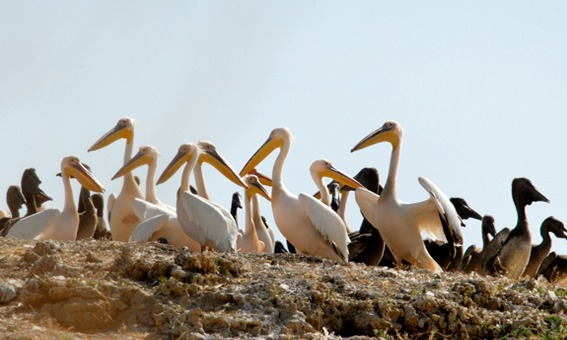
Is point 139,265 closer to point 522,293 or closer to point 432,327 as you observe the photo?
point 432,327

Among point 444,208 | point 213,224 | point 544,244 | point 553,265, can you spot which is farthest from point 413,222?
point 553,265

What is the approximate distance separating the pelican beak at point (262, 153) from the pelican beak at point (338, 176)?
0.73 metres

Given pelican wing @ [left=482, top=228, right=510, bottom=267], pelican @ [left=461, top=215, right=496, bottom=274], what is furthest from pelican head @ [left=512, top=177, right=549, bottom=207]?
pelican @ [left=461, top=215, right=496, bottom=274]

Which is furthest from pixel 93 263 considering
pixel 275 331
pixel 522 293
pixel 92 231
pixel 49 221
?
pixel 92 231

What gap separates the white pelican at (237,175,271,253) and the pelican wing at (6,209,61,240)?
2.19m

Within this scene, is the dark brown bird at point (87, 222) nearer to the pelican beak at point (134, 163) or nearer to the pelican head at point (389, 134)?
the pelican beak at point (134, 163)

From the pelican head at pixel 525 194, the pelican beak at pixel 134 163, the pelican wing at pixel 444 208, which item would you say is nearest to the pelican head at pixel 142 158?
the pelican beak at pixel 134 163

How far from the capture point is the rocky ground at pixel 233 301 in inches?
344

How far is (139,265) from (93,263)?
17.8 inches

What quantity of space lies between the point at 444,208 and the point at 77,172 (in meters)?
4.85

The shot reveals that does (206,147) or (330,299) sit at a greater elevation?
(206,147)

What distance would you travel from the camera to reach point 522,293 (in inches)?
388

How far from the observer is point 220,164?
1446 centimetres

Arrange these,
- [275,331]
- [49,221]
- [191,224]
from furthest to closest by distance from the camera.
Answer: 1. [49,221]
2. [191,224]
3. [275,331]
